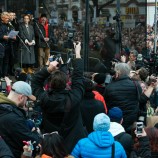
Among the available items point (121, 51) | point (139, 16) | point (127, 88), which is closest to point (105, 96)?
point (127, 88)

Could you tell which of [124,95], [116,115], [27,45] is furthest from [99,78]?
[27,45]

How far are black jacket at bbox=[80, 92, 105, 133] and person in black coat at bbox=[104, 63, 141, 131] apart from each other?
0.73 meters

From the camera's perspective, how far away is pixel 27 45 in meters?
15.0

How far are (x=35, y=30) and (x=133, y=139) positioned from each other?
909 cm

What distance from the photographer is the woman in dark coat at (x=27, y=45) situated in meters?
14.9

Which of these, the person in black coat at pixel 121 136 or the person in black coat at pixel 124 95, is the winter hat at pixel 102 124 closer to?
the person in black coat at pixel 121 136

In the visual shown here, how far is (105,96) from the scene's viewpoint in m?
8.64

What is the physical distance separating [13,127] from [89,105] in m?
2.13

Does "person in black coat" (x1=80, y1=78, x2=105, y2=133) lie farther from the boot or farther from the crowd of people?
the boot

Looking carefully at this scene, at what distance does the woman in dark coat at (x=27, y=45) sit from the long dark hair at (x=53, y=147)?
381 inches

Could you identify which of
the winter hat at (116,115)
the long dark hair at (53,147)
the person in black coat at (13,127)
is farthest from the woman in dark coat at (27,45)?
the long dark hair at (53,147)

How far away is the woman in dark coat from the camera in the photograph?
48.9 feet

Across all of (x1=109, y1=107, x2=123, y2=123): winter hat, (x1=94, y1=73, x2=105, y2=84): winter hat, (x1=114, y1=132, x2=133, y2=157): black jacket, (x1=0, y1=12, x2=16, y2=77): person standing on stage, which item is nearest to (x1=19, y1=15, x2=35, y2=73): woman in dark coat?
(x1=0, y1=12, x2=16, y2=77): person standing on stage

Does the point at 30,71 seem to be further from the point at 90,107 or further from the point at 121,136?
the point at 121,136
